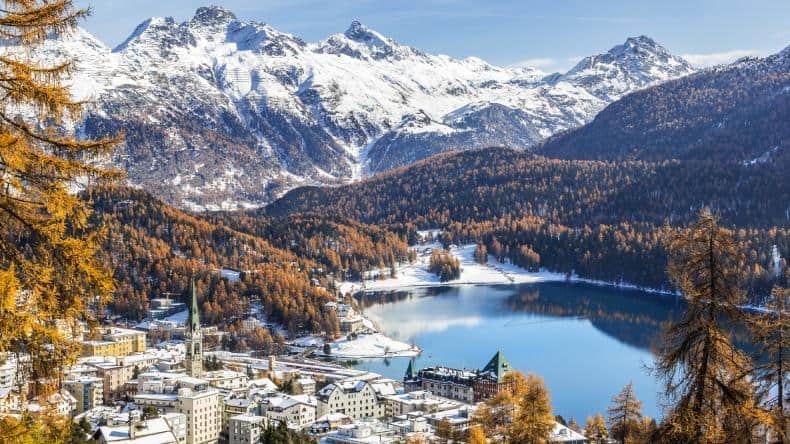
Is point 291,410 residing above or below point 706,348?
below

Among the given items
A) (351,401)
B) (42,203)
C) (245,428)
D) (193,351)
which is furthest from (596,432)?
(42,203)

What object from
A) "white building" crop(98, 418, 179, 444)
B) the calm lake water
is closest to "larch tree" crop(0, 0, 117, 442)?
"white building" crop(98, 418, 179, 444)

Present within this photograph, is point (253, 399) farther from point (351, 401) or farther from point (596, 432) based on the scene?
point (596, 432)

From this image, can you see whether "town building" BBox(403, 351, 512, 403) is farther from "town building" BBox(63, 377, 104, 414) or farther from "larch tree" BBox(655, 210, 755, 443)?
"larch tree" BBox(655, 210, 755, 443)

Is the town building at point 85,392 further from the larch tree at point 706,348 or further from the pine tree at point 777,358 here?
the pine tree at point 777,358

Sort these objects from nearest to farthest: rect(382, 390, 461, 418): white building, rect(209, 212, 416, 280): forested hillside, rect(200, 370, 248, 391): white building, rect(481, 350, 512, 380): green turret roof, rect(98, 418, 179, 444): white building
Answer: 1. rect(98, 418, 179, 444): white building
2. rect(382, 390, 461, 418): white building
3. rect(200, 370, 248, 391): white building
4. rect(481, 350, 512, 380): green turret roof
5. rect(209, 212, 416, 280): forested hillside

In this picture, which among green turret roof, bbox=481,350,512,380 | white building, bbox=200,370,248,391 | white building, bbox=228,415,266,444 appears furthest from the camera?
green turret roof, bbox=481,350,512,380
